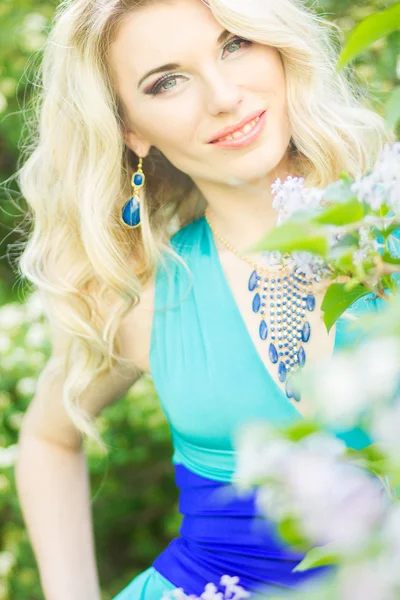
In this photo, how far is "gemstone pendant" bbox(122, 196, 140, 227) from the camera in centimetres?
189

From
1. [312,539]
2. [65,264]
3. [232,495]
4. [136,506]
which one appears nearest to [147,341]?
[65,264]

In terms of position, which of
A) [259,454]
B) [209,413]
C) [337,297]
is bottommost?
[209,413]

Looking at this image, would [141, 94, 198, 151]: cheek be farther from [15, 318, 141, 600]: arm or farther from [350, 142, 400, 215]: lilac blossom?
[350, 142, 400, 215]: lilac blossom

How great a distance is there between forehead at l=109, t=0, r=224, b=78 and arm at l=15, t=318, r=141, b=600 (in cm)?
78

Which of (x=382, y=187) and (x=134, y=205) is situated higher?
(x=382, y=187)

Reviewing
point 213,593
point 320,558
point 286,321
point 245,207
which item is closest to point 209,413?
point 286,321

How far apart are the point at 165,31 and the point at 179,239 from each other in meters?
0.59

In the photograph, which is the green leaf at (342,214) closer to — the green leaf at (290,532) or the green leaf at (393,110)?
the green leaf at (393,110)

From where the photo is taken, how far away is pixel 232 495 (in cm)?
164

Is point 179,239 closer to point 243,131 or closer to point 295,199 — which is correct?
point 243,131

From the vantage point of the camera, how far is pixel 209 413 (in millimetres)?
1696

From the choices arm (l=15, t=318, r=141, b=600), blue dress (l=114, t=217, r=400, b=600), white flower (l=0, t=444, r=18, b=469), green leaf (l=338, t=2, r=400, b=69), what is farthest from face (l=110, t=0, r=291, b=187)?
white flower (l=0, t=444, r=18, b=469)

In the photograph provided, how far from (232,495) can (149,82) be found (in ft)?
2.92

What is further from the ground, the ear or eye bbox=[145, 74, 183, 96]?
eye bbox=[145, 74, 183, 96]
